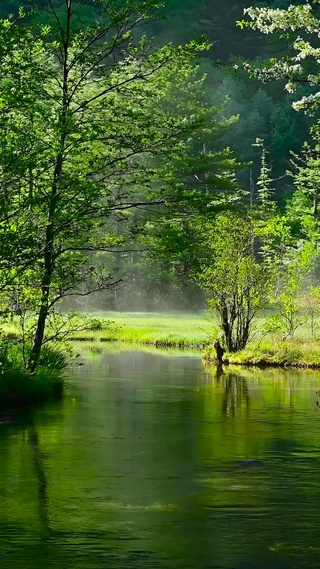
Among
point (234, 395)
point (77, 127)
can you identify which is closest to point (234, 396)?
point (234, 395)

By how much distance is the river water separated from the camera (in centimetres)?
1294

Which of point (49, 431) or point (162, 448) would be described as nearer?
point (162, 448)

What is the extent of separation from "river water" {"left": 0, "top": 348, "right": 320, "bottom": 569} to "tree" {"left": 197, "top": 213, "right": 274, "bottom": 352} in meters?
13.8

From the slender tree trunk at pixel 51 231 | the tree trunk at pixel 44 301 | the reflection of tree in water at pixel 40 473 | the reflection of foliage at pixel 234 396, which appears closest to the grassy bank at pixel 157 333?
the reflection of foliage at pixel 234 396

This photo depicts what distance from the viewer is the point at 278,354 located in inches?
1790

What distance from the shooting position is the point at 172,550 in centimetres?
1299

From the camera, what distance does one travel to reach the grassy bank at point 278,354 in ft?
147

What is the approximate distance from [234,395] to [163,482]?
47.1 ft

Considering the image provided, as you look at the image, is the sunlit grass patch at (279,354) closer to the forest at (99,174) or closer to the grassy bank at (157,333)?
the forest at (99,174)

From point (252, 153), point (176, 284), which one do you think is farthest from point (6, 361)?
point (252, 153)

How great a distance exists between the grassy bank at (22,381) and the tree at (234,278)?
15.4m

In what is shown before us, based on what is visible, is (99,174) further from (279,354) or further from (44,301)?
(279,354)

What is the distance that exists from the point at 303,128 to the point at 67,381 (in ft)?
302

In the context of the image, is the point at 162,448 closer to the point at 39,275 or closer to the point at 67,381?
the point at 39,275
